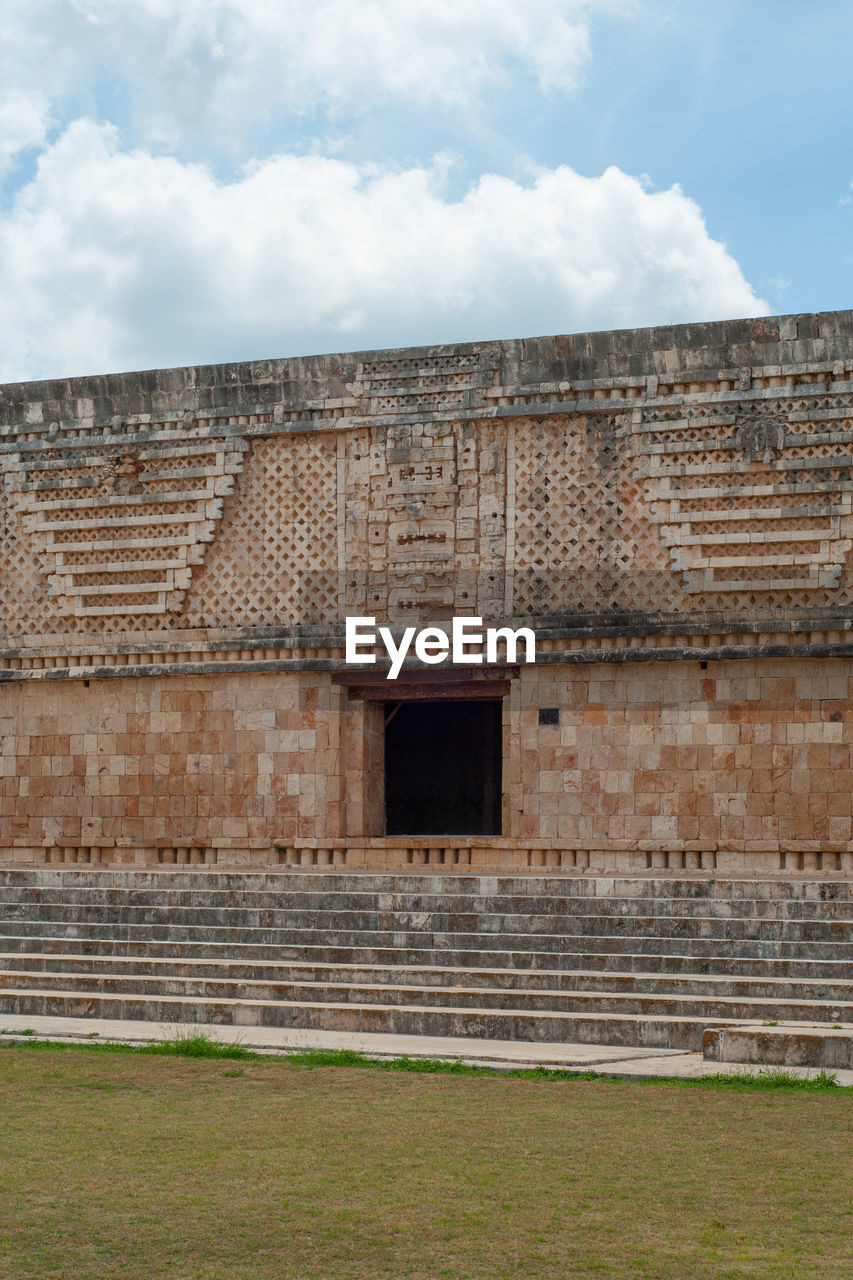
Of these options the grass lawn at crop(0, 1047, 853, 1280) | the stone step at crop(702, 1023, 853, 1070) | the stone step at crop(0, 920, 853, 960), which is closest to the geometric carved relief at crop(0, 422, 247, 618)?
the stone step at crop(0, 920, 853, 960)

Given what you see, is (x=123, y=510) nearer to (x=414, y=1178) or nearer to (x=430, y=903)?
(x=430, y=903)

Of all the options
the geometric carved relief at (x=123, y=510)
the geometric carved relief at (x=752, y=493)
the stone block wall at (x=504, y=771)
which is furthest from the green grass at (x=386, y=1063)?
the geometric carved relief at (x=123, y=510)

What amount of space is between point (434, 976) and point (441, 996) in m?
0.37

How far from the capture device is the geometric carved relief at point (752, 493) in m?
12.5

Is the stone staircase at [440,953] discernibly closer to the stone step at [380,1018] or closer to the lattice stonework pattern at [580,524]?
the stone step at [380,1018]

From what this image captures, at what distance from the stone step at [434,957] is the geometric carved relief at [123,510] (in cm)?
413

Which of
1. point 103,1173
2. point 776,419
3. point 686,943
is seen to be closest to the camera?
point 103,1173

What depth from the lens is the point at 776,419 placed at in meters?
12.7

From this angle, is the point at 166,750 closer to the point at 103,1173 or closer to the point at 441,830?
the point at 441,830

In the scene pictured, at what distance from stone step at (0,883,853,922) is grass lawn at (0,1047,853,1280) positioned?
10.7ft

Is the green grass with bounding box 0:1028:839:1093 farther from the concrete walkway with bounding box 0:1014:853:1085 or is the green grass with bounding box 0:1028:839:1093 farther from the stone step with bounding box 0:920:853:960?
the stone step with bounding box 0:920:853:960

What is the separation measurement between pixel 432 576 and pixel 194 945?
4.27 meters

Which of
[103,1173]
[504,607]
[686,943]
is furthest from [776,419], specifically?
[103,1173]

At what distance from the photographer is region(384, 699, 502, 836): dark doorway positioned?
18781 millimetres
